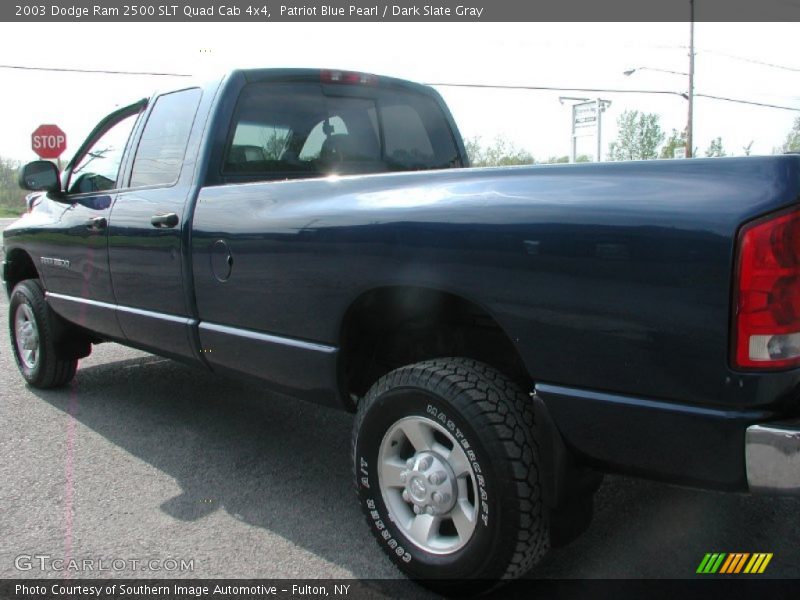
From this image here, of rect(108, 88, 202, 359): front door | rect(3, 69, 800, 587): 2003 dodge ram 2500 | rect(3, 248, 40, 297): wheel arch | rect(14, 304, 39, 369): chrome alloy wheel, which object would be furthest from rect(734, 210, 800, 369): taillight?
rect(3, 248, 40, 297): wheel arch

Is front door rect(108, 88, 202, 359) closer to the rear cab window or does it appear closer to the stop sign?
the rear cab window

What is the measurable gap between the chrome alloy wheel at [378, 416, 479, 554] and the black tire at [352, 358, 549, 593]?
0.03 feet

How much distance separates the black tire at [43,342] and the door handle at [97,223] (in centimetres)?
105

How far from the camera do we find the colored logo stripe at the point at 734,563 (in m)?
2.53

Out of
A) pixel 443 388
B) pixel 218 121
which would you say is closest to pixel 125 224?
pixel 218 121

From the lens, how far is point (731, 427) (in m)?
1.75

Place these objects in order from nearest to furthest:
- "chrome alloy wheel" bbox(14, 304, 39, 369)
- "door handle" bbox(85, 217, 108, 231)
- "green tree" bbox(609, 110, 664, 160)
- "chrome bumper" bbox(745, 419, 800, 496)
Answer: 1. "chrome bumper" bbox(745, 419, 800, 496)
2. "door handle" bbox(85, 217, 108, 231)
3. "chrome alloy wheel" bbox(14, 304, 39, 369)
4. "green tree" bbox(609, 110, 664, 160)

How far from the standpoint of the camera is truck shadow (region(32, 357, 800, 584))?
2.65 metres

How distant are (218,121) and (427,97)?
1.41 meters

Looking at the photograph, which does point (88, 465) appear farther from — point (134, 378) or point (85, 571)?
point (134, 378)

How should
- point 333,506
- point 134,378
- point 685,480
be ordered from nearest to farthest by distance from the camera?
point 685,480 → point 333,506 → point 134,378

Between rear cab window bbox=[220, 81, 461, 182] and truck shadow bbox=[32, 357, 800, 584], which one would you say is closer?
truck shadow bbox=[32, 357, 800, 584]

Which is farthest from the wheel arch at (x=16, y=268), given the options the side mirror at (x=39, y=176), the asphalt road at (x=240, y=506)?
the asphalt road at (x=240, y=506)

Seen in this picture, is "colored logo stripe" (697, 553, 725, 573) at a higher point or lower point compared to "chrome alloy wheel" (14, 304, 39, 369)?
lower
